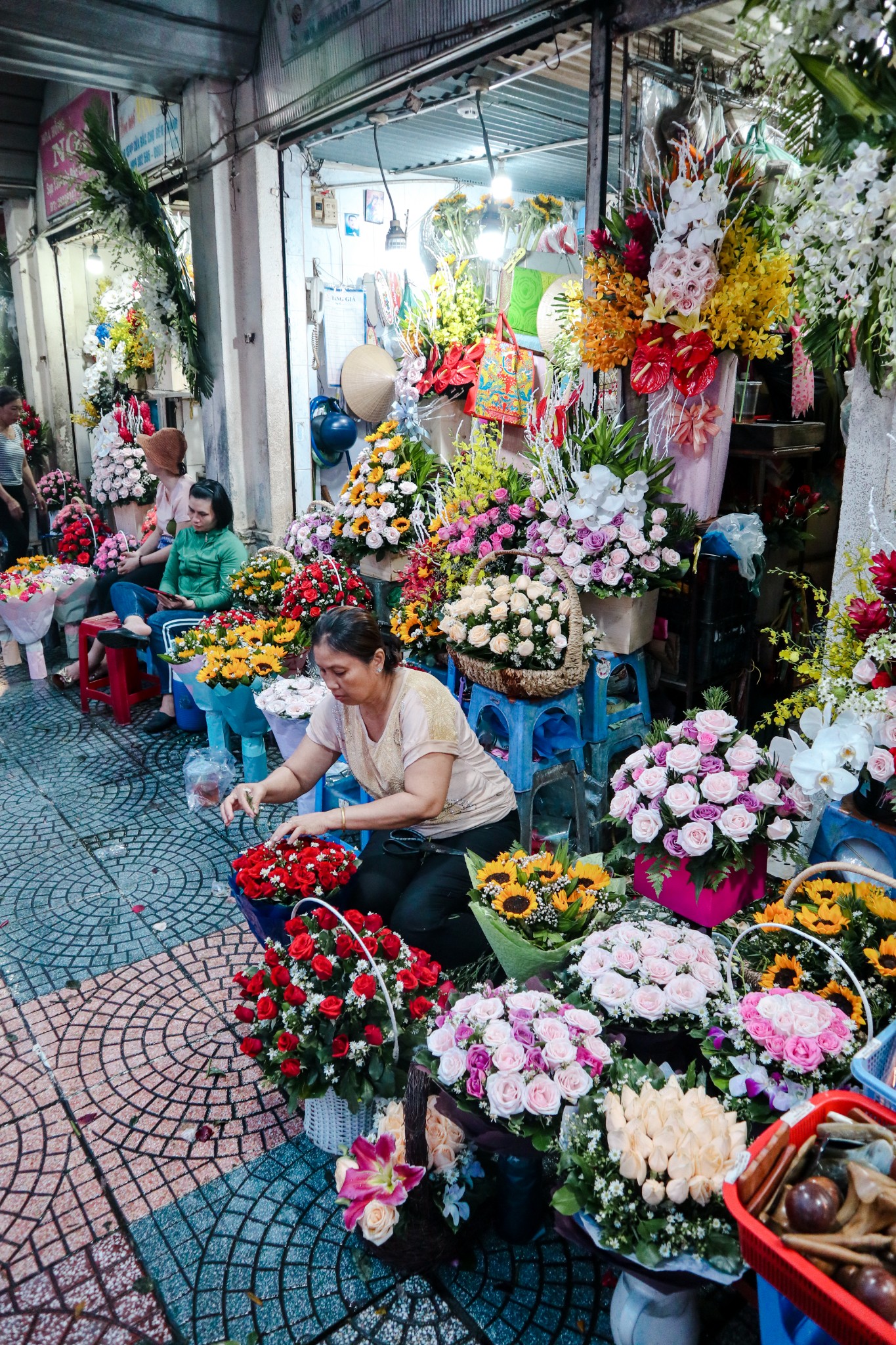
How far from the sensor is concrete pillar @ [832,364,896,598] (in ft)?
10.1

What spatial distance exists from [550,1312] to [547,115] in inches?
266

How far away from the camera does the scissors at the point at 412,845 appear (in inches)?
130

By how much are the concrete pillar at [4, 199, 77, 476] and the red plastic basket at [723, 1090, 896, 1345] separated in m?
11.9

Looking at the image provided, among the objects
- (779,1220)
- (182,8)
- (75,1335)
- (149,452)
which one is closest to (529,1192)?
(779,1220)

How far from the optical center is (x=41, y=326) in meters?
11.5

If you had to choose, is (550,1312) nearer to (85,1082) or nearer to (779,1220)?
(779,1220)

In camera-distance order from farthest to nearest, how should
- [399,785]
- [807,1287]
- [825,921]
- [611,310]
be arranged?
[611,310] < [399,785] < [825,921] < [807,1287]

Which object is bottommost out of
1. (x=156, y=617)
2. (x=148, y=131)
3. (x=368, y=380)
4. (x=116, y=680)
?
(x=116, y=680)

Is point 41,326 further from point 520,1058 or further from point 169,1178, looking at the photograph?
point 520,1058

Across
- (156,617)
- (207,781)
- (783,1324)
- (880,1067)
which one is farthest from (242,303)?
(783,1324)

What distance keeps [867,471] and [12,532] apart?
26.2 ft

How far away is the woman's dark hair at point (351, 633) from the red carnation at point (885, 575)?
5.09ft

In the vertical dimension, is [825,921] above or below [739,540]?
below

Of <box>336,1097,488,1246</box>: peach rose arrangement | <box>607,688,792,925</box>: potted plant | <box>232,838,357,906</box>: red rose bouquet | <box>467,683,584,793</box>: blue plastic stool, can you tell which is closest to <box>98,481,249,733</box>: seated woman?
<box>467,683,584,793</box>: blue plastic stool
